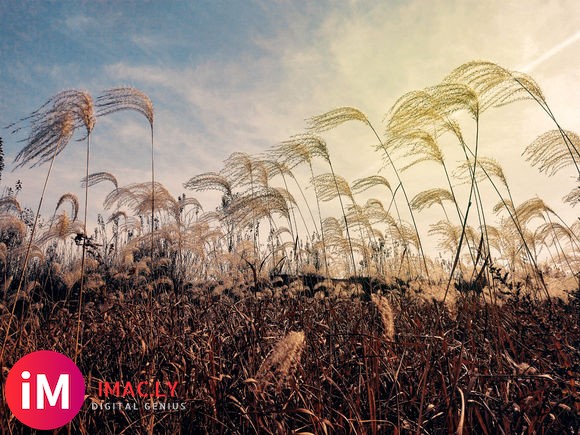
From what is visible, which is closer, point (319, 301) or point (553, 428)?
point (553, 428)

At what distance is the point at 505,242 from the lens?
709 centimetres

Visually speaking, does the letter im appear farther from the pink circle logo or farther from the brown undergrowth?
the brown undergrowth

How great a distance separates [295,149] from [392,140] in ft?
4.73

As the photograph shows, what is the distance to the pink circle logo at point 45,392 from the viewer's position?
223cm

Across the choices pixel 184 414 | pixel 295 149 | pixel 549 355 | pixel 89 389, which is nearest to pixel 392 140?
pixel 295 149

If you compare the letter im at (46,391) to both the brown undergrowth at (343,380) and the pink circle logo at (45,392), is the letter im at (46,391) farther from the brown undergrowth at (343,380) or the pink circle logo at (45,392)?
the brown undergrowth at (343,380)

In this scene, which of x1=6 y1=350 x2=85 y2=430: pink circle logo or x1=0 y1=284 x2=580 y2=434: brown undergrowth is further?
x1=6 y1=350 x2=85 y2=430: pink circle logo

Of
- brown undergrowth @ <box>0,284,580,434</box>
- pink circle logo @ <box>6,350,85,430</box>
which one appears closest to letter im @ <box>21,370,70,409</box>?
pink circle logo @ <box>6,350,85,430</box>

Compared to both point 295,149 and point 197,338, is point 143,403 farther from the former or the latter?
point 295,149

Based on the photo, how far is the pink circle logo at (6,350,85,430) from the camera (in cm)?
223

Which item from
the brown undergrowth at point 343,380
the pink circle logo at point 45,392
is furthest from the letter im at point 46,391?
the brown undergrowth at point 343,380

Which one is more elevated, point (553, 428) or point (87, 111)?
point (87, 111)

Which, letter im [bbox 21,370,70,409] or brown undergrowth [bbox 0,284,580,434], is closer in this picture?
brown undergrowth [bbox 0,284,580,434]

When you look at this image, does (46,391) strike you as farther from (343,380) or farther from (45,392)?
(343,380)
